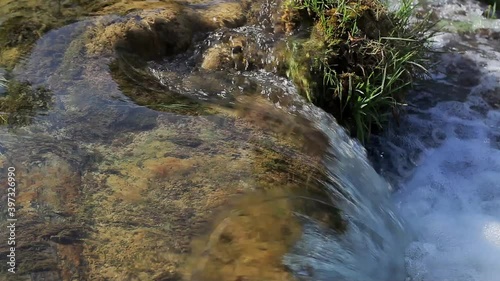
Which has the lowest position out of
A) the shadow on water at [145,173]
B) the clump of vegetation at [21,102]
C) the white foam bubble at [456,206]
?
the white foam bubble at [456,206]

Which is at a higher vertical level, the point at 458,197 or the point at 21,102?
the point at 21,102

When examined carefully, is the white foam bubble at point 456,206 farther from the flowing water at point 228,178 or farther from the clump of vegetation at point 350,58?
the clump of vegetation at point 350,58

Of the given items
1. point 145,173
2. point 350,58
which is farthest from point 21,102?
point 350,58

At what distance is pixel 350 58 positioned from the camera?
4.05 metres

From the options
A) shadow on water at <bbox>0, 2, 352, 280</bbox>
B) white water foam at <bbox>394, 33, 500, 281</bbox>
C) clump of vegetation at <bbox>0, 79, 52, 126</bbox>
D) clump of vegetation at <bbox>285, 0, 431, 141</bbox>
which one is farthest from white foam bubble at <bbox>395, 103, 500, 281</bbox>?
clump of vegetation at <bbox>0, 79, 52, 126</bbox>

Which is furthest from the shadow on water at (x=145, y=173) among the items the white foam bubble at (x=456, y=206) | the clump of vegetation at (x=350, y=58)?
the white foam bubble at (x=456, y=206)

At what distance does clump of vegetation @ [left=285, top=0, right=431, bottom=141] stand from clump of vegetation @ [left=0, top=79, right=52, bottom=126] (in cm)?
171

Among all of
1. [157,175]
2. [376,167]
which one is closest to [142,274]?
[157,175]

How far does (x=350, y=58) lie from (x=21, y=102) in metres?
2.26

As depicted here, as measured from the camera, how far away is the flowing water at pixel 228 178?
2.47 m

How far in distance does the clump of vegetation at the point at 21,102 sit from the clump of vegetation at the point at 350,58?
1713 millimetres

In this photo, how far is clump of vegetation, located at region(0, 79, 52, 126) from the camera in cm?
323

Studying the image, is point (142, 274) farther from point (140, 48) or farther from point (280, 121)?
point (140, 48)

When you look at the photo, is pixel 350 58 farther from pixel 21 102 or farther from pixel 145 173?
pixel 21 102
